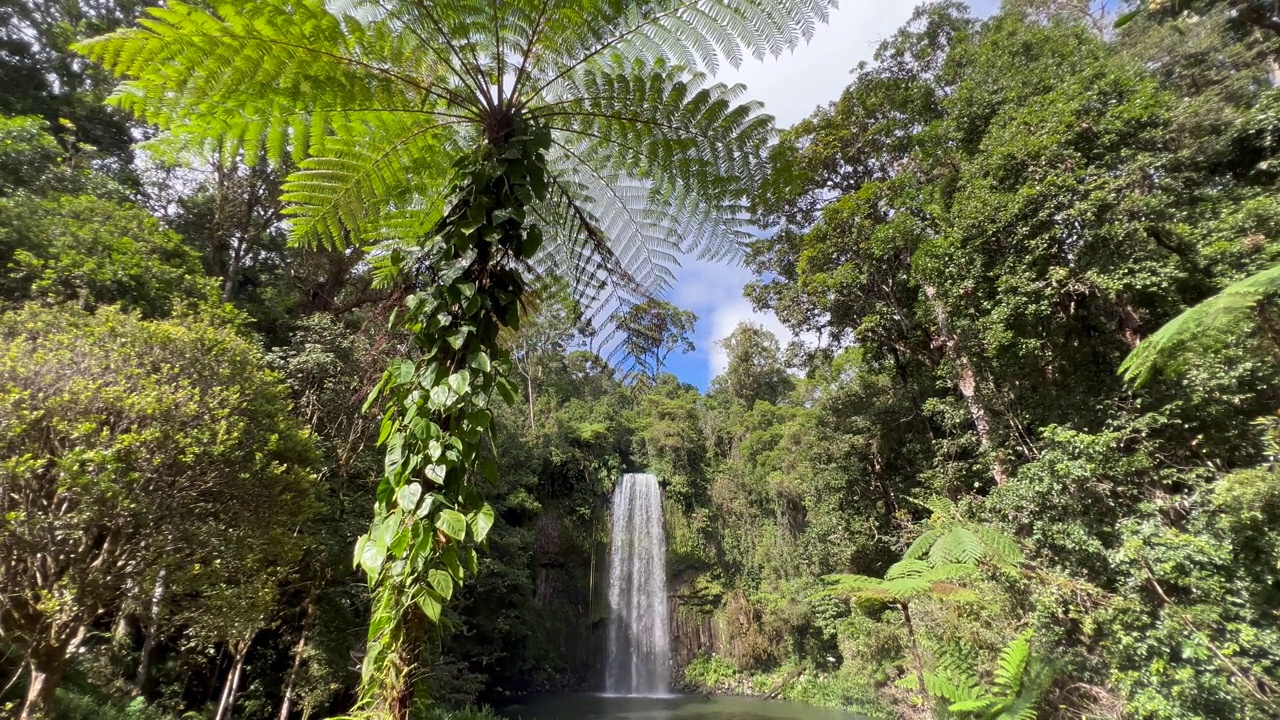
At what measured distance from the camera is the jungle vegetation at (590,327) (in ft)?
4.44

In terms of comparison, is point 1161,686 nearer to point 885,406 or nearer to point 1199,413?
point 1199,413

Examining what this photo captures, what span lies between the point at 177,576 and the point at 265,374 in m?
1.88

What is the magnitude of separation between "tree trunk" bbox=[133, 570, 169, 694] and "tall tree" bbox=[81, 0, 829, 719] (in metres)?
5.29

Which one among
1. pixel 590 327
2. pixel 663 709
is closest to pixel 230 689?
pixel 590 327

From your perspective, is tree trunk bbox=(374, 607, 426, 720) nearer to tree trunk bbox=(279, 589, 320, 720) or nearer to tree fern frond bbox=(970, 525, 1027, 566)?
tree fern frond bbox=(970, 525, 1027, 566)

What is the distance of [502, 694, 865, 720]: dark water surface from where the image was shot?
1045cm

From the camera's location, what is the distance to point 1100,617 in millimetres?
5090

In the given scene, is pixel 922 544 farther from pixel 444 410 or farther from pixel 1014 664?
pixel 444 410

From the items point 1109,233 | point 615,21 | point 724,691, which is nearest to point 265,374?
point 615,21

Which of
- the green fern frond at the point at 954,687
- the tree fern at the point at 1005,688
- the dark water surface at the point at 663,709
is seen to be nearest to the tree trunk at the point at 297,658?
the dark water surface at the point at 663,709

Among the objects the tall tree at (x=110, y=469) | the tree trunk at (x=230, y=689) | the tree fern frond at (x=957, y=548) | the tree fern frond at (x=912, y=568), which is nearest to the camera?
the tall tree at (x=110, y=469)

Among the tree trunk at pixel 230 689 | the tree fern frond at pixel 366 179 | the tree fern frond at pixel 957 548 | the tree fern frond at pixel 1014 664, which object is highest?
the tree fern frond at pixel 366 179

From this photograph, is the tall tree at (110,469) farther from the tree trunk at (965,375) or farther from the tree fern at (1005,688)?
the tree trunk at (965,375)

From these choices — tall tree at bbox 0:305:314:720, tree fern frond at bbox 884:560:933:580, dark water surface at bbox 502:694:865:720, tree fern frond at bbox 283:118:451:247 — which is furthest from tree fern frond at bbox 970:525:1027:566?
dark water surface at bbox 502:694:865:720
